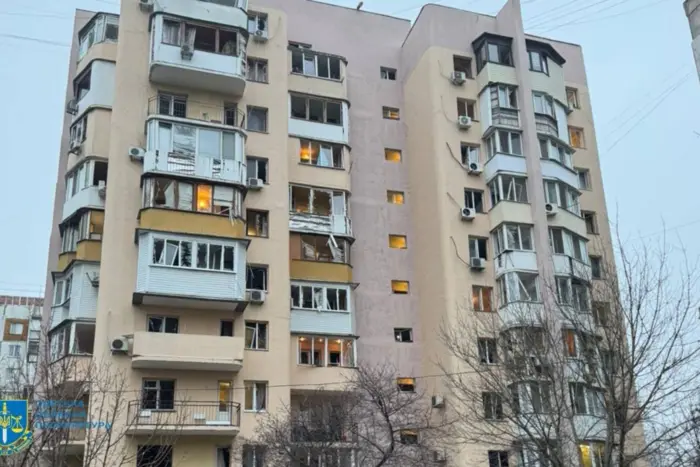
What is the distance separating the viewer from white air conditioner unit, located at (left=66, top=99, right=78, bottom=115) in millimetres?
36750

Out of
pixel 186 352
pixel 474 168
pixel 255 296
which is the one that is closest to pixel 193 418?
pixel 186 352

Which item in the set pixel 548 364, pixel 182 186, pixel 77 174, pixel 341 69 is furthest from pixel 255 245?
pixel 548 364

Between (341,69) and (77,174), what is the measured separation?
46.7ft

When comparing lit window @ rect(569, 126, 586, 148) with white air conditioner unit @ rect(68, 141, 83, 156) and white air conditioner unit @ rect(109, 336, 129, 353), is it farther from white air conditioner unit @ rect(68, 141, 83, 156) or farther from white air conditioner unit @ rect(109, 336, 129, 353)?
white air conditioner unit @ rect(109, 336, 129, 353)

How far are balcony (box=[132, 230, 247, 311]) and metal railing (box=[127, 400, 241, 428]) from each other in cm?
401

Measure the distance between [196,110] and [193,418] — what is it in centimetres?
1410

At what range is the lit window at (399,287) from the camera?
38.1m

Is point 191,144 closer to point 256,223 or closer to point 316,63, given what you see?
point 256,223

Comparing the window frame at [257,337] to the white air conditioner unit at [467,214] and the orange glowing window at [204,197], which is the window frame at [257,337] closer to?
the orange glowing window at [204,197]

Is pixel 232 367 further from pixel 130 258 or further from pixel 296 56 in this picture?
pixel 296 56

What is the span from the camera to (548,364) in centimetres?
2066

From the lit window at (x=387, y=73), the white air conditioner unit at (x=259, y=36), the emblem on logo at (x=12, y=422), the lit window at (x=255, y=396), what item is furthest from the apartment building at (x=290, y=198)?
the emblem on logo at (x=12, y=422)

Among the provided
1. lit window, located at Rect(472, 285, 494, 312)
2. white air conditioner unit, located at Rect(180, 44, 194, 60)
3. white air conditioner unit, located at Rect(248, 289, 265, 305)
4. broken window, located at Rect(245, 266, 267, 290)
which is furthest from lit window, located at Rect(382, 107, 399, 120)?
white air conditioner unit, located at Rect(248, 289, 265, 305)

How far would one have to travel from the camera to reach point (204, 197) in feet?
108
